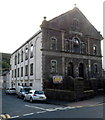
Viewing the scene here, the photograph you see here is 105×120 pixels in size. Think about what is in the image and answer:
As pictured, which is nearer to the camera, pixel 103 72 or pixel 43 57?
pixel 43 57

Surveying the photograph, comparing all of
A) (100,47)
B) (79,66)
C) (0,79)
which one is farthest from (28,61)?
(0,79)

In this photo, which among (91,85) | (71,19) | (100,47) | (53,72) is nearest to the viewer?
(91,85)

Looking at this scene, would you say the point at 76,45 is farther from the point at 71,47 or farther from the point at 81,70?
the point at 81,70

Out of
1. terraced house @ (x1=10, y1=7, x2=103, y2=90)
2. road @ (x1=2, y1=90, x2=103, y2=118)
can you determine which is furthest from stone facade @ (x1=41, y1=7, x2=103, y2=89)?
road @ (x1=2, y1=90, x2=103, y2=118)

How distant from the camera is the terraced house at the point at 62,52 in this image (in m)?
28.9

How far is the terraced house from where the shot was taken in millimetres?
28938

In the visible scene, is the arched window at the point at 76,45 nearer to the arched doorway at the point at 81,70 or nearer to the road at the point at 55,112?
the arched doorway at the point at 81,70

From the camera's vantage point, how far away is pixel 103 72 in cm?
3756

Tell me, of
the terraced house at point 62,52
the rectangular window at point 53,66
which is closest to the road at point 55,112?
the terraced house at point 62,52

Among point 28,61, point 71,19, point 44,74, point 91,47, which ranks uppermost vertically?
point 71,19

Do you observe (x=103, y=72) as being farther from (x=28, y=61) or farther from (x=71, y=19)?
(x=28, y=61)

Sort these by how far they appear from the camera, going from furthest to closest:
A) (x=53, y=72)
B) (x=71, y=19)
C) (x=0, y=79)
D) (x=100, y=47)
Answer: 1. (x=0, y=79)
2. (x=100, y=47)
3. (x=71, y=19)
4. (x=53, y=72)

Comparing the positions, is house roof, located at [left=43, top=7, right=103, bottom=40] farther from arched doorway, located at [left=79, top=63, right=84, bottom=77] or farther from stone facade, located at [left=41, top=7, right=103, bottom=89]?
arched doorway, located at [left=79, top=63, right=84, bottom=77]

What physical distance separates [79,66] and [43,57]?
8317mm
